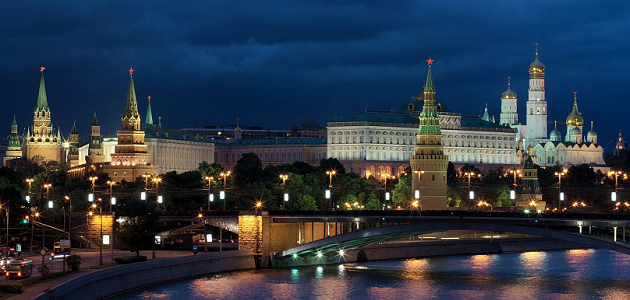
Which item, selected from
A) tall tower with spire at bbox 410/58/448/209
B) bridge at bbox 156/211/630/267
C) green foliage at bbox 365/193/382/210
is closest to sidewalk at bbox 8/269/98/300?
bridge at bbox 156/211/630/267

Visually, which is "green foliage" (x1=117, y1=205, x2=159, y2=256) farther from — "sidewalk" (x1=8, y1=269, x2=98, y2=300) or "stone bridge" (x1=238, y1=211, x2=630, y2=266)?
"sidewalk" (x1=8, y1=269, x2=98, y2=300)

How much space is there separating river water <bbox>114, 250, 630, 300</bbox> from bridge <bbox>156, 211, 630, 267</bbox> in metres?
2.25

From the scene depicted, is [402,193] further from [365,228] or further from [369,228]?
[369,228]

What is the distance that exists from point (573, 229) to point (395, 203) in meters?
76.0

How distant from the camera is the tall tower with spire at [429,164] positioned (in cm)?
17462

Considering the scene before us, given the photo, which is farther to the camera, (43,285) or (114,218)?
(114,218)

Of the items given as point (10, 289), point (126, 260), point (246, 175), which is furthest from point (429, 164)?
point (10, 289)

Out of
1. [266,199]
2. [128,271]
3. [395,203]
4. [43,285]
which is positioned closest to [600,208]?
[395,203]

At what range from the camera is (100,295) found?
83.2 m

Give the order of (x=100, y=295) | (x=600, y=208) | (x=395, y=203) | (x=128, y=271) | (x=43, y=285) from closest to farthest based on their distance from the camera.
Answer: (x=43, y=285), (x=100, y=295), (x=128, y=271), (x=395, y=203), (x=600, y=208)

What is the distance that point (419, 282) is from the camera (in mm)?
100688

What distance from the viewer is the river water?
91.6 m

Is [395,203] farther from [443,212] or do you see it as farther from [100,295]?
[100,295]

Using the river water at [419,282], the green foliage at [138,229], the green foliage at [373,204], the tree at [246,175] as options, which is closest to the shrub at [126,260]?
the river water at [419,282]
